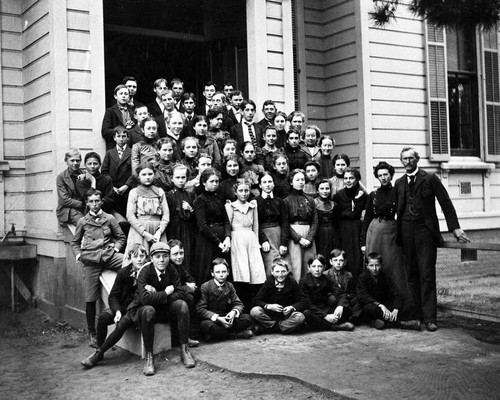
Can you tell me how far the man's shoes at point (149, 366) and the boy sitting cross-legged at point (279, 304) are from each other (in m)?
1.38

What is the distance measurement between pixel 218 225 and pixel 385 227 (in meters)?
1.93

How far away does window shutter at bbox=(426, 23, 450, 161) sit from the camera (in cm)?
1166

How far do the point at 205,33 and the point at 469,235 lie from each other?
6.06m

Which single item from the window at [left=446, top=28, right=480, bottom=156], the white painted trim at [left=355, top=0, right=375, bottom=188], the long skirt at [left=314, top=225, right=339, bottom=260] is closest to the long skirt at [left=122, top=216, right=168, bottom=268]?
the long skirt at [left=314, top=225, right=339, bottom=260]

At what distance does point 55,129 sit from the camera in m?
8.23

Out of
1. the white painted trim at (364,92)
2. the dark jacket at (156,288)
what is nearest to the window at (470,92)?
the white painted trim at (364,92)

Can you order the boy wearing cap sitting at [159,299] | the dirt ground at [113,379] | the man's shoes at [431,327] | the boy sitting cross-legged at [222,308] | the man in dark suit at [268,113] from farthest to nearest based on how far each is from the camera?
the man in dark suit at [268,113]
the man's shoes at [431,327]
the boy sitting cross-legged at [222,308]
the boy wearing cap sitting at [159,299]
the dirt ground at [113,379]

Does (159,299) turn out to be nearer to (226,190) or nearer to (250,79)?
(226,190)

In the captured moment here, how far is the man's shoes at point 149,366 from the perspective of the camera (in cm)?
586

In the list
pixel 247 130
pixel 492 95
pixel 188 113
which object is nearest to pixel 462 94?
pixel 492 95

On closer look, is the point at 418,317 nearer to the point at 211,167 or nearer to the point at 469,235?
the point at 211,167

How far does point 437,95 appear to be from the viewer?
11789 mm

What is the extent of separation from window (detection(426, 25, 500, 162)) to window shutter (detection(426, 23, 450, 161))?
0.02 meters

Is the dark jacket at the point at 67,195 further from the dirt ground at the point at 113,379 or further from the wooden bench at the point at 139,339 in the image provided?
the dirt ground at the point at 113,379
